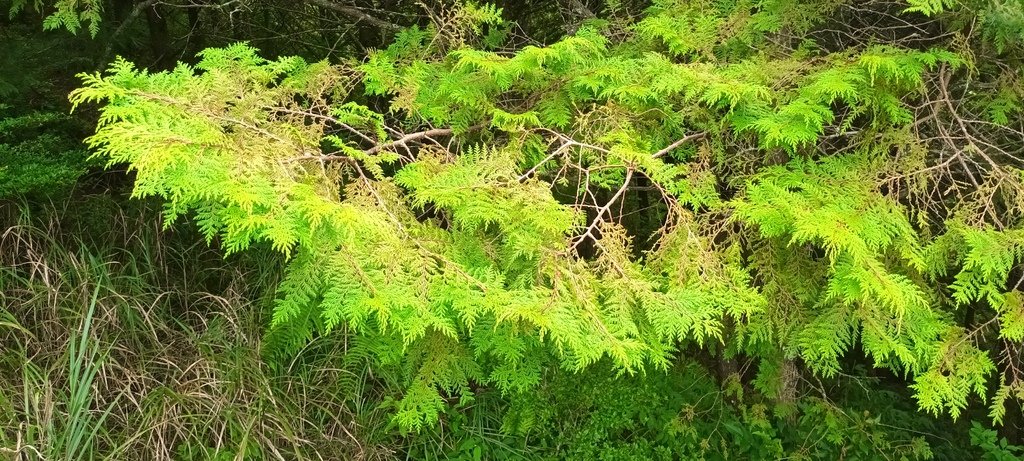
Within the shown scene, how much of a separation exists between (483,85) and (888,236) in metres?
1.34

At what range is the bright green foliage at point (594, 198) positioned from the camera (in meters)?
1.88

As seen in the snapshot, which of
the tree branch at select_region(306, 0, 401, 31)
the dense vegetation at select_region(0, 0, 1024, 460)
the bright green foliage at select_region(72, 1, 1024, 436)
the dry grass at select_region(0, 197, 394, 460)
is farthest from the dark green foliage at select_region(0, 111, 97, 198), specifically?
the tree branch at select_region(306, 0, 401, 31)

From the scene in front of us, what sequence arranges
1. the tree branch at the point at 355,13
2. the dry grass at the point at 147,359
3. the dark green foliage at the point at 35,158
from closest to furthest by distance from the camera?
the dry grass at the point at 147,359 < the dark green foliage at the point at 35,158 < the tree branch at the point at 355,13

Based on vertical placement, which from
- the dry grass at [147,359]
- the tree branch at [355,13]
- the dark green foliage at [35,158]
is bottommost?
the dry grass at [147,359]

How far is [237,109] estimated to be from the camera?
2.13 m

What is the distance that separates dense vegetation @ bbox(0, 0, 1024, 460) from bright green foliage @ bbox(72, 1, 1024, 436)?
0.5 inches

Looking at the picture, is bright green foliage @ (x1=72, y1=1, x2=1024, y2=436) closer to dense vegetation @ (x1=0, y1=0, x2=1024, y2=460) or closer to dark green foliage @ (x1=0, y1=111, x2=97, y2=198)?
dense vegetation @ (x1=0, y1=0, x2=1024, y2=460)

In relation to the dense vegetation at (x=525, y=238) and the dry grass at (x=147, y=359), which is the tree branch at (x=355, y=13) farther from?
the dry grass at (x=147, y=359)

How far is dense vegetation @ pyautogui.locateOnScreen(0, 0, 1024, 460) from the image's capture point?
6.50 ft

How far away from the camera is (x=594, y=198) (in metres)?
2.38

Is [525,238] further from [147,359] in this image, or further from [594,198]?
[147,359]

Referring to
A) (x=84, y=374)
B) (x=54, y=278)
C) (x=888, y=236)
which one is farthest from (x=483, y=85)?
(x=54, y=278)

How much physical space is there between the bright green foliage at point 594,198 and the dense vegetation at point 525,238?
1cm

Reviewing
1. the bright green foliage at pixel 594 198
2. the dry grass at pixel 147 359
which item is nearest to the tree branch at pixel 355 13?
the bright green foliage at pixel 594 198
